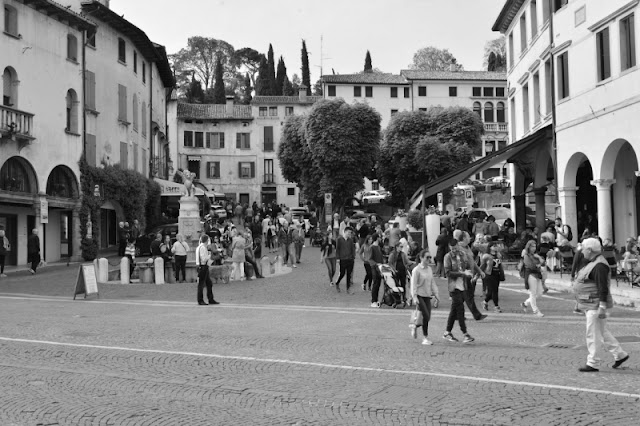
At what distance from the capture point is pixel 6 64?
2991cm

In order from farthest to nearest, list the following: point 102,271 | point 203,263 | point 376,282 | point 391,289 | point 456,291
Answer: point 102,271 → point 203,263 → point 376,282 → point 391,289 → point 456,291

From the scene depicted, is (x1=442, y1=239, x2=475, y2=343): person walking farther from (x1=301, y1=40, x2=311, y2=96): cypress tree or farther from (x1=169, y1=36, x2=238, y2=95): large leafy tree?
(x1=301, y1=40, x2=311, y2=96): cypress tree

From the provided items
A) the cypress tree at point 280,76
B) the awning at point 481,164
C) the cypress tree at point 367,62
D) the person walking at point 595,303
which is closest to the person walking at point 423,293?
the person walking at point 595,303

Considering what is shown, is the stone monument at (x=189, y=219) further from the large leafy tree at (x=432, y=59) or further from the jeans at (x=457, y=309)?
A: the large leafy tree at (x=432, y=59)

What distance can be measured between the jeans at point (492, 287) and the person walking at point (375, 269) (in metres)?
2.66

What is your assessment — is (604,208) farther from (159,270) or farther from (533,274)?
(159,270)

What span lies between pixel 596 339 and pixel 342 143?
44.1 metres

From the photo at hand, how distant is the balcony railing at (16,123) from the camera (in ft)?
94.5

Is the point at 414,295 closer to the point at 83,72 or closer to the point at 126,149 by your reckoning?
the point at 83,72

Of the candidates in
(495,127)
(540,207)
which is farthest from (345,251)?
(495,127)

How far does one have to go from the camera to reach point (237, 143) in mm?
77375

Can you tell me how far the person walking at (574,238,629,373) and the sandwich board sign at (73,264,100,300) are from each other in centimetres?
1400

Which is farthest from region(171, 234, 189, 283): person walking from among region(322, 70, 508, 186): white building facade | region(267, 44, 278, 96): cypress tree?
region(267, 44, 278, 96): cypress tree

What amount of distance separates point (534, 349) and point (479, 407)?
13.6ft
